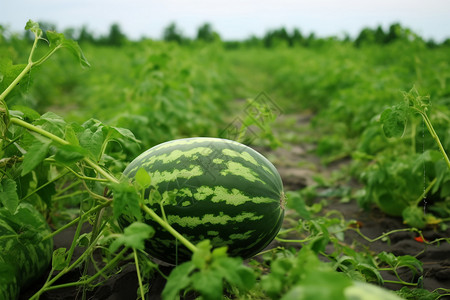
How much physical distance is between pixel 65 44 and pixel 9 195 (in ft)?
2.30

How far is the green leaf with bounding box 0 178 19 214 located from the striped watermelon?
0.55 metres

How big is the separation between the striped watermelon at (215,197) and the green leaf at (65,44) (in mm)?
560

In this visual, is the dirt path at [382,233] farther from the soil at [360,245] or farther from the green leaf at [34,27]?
the green leaf at [34,27]

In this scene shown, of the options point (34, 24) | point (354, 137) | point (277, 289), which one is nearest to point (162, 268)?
point (277, 289)

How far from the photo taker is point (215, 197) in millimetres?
1791

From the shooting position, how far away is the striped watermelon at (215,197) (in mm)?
1790

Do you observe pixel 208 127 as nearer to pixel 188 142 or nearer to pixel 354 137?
pixel 354 137

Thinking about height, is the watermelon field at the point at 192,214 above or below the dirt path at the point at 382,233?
above

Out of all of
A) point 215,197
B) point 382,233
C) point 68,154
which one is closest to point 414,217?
point 382,233

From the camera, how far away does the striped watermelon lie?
5.87 ft

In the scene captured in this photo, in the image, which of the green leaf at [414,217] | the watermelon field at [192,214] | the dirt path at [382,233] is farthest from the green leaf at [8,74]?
the green leaf at [414,217]

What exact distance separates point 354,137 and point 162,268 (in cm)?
451

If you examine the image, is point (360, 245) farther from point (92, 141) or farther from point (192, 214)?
point (92, 141)

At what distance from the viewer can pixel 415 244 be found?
269 centimetres
